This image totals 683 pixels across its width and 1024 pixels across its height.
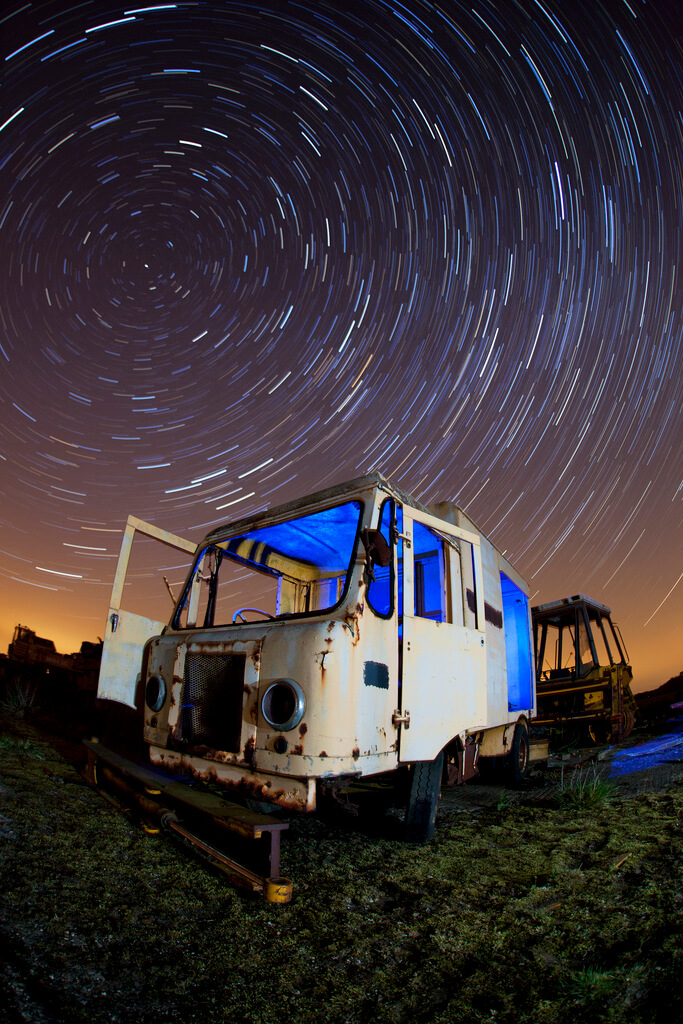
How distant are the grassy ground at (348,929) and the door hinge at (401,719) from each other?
0.99 metres

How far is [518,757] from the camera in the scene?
670 cm

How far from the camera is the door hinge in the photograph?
336 cm

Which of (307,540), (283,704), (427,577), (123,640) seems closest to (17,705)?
(123,640)

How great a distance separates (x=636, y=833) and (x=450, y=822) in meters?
1.57

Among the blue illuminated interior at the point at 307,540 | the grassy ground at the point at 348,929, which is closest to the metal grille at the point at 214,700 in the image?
the grassy ground at the point at 348,929

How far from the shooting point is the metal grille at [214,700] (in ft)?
11.2

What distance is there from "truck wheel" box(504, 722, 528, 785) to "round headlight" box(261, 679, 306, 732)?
4.66 metres

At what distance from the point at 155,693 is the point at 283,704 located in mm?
1487

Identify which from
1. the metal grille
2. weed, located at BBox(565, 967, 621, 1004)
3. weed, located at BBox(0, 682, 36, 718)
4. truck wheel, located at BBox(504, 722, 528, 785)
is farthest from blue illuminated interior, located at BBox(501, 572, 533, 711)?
weed, located at BBox(0, 682, 36, 718)

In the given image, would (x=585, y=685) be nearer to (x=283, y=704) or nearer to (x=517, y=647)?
(x=517, y=647)

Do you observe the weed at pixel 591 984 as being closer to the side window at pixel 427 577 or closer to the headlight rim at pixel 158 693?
the headlight rim at pixel 158 693

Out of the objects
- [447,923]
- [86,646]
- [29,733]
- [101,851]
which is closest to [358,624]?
[447,923]

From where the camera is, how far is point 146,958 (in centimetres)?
224

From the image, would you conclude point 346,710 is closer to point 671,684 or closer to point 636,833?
point 636,833
